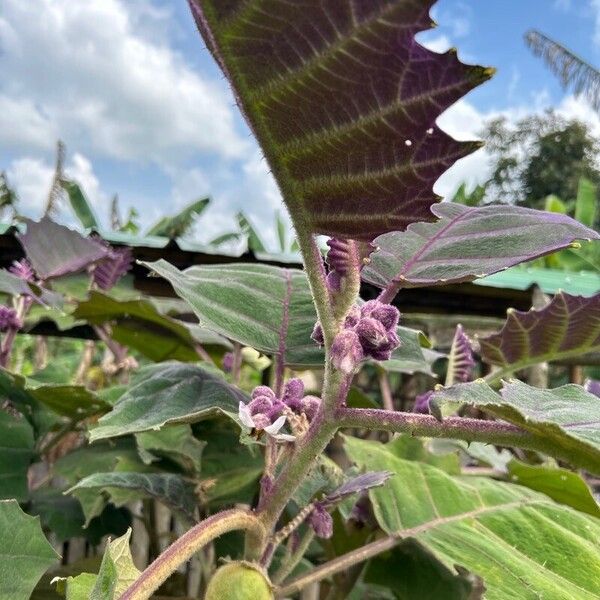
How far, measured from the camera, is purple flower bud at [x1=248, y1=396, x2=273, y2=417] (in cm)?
47

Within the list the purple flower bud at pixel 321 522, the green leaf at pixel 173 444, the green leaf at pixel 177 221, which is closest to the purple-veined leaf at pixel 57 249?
the green leaf at pixel 173 444

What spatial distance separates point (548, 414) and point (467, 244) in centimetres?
18

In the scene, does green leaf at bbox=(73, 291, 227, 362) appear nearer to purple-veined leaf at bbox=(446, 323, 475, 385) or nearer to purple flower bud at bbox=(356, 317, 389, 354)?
purple-veined leaf at bbox=(446, 323, 475, 385)

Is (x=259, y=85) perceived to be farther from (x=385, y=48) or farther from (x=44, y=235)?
(x=44, y=235)

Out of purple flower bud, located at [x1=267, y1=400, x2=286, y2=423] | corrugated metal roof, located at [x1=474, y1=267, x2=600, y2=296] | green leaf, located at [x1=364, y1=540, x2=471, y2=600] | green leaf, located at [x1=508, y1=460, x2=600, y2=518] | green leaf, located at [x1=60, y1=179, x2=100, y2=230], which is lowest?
green leaf, located at [x1=364, y1=540, x2=471, y2=600]

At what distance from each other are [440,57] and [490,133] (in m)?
22.9

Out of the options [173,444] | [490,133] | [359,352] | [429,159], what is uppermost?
[490,133]

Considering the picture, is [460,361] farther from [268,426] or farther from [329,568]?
[268,426]

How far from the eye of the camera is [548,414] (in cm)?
42

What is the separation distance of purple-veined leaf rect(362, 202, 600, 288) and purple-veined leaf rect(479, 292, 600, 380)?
148mm

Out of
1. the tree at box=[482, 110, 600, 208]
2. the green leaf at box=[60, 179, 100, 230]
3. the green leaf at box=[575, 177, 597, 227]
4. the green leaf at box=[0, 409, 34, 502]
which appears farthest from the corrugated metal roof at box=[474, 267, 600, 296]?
the tree at box=[482, 110, 600, 208]

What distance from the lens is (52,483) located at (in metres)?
1.11

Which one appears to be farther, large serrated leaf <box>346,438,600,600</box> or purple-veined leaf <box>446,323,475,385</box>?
purple-veined leaf <box>446,323,475,385</box>

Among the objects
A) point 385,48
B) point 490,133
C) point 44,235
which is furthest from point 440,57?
point 490,133
